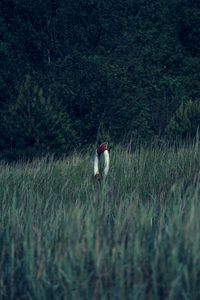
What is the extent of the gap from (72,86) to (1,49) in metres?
4.66

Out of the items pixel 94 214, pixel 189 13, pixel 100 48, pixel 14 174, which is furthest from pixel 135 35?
pixel 94 214

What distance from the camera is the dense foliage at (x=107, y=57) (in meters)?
18.3

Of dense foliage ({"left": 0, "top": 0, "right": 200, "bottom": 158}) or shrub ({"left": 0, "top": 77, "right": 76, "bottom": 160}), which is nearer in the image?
shrub ({"left": 0, "top": 77, "right": 76, "bottom": 160})

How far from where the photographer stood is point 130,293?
2.48m

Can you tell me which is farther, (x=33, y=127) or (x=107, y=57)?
(x=107, y=57)

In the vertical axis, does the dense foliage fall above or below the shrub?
above

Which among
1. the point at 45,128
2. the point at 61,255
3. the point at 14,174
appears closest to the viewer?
the point at 61,255

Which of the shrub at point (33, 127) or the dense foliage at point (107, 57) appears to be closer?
the shrub at point (33, 127)

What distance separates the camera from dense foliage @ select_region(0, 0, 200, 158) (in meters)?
18.3

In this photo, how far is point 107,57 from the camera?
20219 millimetres

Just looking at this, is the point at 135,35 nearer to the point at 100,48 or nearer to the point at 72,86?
the point at 100,48

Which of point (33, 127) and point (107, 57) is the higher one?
point (107, 57)

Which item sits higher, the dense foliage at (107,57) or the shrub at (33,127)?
the dense foliage at (107,57)

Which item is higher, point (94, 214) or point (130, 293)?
point (94, 214)
